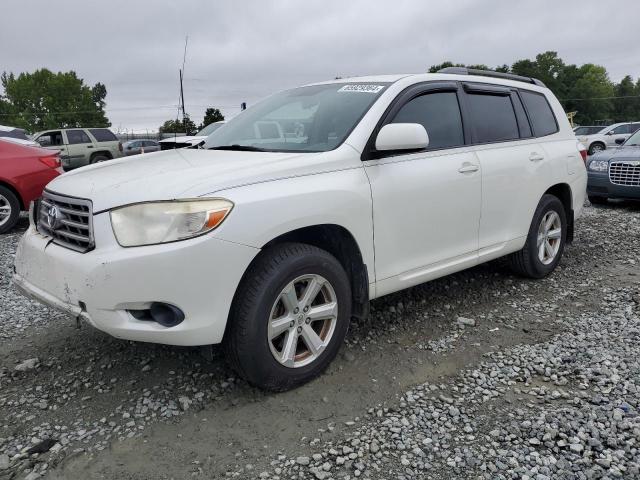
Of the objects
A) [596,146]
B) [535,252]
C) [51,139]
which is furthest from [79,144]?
A: [596,146]

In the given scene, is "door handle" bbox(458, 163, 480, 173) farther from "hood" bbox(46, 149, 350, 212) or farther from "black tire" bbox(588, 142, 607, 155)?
"black tire" bbox(588, 142, 607, 155)

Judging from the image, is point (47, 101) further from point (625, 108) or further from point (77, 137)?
point (625, 108)

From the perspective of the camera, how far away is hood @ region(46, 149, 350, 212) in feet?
8.33

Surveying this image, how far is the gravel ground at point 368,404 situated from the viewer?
7.70 feet

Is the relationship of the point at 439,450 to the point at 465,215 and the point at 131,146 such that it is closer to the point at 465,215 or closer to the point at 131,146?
the point at 465,215

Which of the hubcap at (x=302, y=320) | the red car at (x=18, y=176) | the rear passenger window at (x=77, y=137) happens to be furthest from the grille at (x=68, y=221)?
the rear passenger window at (x=77, y=137)

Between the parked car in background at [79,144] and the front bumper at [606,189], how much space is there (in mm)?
16261

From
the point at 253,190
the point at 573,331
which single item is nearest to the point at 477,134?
the point at 573,331

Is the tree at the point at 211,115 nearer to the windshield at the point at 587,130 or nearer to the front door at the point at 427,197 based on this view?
the windshield at the point at 587,130

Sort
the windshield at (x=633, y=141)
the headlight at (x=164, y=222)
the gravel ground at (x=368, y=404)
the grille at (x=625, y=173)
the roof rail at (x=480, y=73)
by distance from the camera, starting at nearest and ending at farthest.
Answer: the gravel ground at (x=368, y=404) → the headlight at (x=164, y=222) → the roof rail at (x=480, y=73) → the grille at (x=625, y=173) → the windshield at (x=633, y=141)

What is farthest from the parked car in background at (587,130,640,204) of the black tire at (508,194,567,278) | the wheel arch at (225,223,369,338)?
the wheel arch at (225,223,369,338)

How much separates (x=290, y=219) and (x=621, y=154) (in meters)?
8.29

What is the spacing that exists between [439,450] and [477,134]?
248 centimetres

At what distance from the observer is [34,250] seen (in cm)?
292
